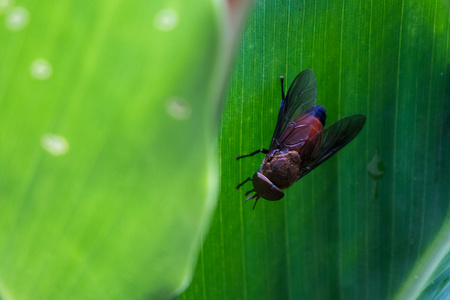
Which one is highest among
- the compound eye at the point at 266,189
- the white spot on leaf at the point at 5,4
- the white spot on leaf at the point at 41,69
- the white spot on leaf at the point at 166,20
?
the white spot on leaf at the point at 166,20

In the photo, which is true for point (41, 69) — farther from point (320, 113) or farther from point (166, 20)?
point (320, 113)

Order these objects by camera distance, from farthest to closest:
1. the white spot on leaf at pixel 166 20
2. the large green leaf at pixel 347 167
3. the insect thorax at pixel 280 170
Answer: the insect thorax at pixel 280 170 < the large green leaf at pixel 347 167 < the white spot on leaf at pixel 166 20

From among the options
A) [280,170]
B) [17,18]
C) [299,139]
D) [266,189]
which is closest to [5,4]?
[17,18]

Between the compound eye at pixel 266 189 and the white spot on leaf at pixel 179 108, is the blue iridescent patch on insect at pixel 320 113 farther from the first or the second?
the white spot on leaf at pixel 179 108

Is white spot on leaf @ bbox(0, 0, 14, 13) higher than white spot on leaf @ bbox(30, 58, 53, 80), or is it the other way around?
white spot on leaf @ bbox(0, 0, 14, 13)

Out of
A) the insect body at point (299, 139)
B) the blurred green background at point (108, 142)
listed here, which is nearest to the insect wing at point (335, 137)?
the insect body at point (299, 139)

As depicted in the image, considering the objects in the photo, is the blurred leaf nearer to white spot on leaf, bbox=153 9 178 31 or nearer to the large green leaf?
white spot on leaf, bbox=153 9 178 31

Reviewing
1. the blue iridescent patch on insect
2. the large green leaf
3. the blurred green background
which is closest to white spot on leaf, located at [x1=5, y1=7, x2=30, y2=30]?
the blurred green background
